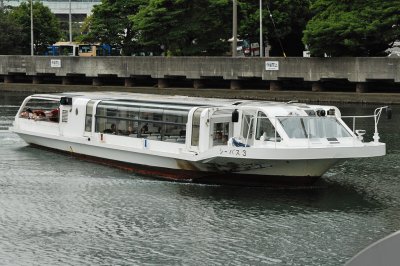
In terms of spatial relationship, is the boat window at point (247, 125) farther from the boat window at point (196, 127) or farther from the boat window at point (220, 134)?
the boat window at point (196, 127)

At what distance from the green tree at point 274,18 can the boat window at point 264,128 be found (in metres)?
38.9

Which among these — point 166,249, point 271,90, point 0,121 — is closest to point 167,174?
point 166,249

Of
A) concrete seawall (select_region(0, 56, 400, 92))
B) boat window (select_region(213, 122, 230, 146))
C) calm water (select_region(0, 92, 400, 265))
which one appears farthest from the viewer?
concrete seawall (select_region(0, 56, 400, 92))

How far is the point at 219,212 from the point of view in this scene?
20.9 meters

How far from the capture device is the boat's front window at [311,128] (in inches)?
927

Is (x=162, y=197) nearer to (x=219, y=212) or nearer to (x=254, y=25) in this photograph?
(x=219, y=212)

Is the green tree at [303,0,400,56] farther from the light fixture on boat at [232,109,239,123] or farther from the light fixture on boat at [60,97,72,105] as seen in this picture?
the light fixture on boat at [232,109,239,123]

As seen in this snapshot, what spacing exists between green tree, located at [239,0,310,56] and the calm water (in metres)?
35.9

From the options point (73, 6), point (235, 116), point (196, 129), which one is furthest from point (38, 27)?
point (235, 116)

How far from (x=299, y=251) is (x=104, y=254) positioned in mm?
4257

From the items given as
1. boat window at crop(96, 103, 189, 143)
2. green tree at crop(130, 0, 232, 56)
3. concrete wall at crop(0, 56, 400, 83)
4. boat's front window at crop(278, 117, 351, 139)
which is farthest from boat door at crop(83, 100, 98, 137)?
green tree at crop(130, 0, 232, 56)

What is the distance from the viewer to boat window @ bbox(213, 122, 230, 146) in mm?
25172

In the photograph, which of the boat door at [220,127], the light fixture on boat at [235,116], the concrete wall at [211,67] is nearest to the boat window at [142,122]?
the boat door at [220,127]

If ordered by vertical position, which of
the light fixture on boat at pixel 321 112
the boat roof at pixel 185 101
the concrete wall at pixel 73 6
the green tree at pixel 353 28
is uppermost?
the concrete wall at pixel 73 6
